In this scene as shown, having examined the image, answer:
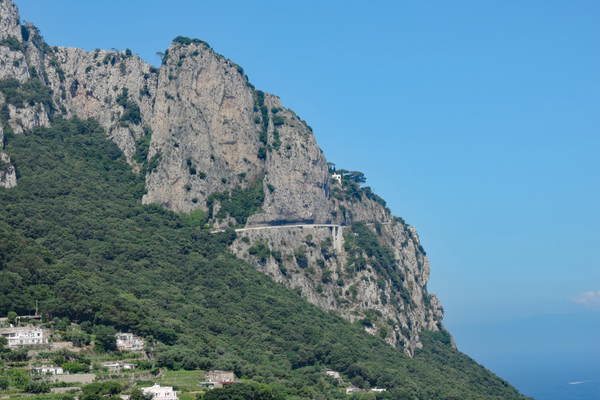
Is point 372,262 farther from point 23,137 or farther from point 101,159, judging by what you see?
point 23,137

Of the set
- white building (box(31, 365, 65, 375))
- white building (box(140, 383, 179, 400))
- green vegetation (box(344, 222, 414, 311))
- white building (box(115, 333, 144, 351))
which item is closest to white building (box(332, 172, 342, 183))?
green vegetation (box(344, 222, 414, 311))

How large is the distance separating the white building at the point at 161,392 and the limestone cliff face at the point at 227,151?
186ft

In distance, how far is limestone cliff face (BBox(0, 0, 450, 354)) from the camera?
13088 cm

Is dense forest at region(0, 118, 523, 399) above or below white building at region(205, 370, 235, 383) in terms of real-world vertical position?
above

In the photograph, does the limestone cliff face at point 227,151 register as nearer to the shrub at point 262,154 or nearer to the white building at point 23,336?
the shrub at point 262,154

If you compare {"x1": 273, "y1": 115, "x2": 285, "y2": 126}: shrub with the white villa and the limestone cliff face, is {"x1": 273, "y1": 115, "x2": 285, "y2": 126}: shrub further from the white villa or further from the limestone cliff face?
the white villa

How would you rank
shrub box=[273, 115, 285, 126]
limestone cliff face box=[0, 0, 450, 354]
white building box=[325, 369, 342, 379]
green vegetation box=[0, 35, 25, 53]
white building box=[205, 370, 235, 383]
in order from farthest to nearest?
shrub box=[273, 115, 285, 126] → green vegetation box=[0, 35, 25, 53] → limestone cliff face box=[0, 0, 450, 354] → white building box=[325, 369, 342, 379] → white building box=[205, 370, 235, 383]

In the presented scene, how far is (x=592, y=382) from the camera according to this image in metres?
184

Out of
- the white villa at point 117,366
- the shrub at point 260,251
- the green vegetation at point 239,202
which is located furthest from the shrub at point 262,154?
the white villa at point 117,366

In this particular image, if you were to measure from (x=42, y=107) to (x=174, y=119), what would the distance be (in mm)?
21920

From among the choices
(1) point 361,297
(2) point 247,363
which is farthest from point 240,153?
(2) point 247,363

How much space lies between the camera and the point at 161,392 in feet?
229

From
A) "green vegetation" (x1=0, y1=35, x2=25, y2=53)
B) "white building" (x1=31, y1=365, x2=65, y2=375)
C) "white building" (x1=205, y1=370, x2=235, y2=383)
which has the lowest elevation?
"white building" (x1=205, y1=370, x2=235, y2=383)

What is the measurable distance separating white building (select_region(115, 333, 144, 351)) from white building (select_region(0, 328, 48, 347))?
8.24 metres
